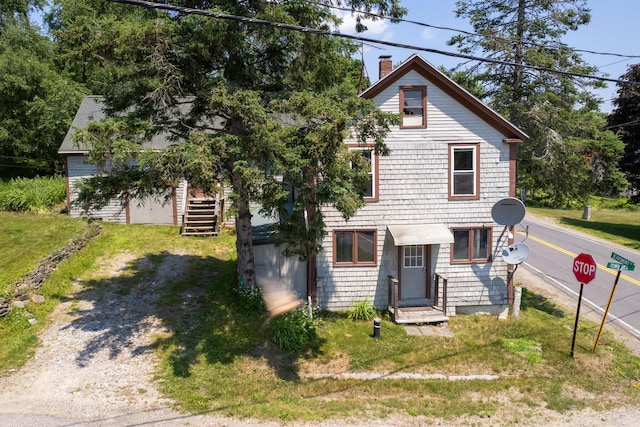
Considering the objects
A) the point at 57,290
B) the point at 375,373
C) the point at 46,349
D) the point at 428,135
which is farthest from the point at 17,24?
the point at 375,373

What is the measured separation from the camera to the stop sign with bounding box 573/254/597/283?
33.8 feet

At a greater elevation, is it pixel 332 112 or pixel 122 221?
pixel 332 112

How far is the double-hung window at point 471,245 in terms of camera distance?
13023mm

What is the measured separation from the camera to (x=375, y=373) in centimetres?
977

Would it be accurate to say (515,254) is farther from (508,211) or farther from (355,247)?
(355,247)

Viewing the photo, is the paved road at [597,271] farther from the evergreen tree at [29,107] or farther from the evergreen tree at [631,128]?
the evergreen tree at [29,107]

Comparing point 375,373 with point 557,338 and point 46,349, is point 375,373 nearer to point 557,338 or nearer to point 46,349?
point 557,338

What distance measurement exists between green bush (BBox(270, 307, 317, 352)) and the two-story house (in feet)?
4.92

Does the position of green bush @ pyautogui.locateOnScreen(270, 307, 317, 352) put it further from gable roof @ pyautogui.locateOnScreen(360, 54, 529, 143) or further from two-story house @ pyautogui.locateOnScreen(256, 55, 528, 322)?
gable roof @ pyautogui.locateOnScreen(360, 54, 529, 143)

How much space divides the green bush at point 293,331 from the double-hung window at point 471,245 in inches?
199

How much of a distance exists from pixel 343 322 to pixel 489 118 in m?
7.51

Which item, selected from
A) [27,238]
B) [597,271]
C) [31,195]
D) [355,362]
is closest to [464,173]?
[355,362]

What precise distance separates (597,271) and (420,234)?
1138 centimetres

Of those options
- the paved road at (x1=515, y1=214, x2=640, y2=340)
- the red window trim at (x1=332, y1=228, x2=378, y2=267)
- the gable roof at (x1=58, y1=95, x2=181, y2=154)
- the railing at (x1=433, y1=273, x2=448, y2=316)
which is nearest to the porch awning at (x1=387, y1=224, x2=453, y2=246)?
the red window trim at (x1=332, y1=228, x2=378, y2=267)
